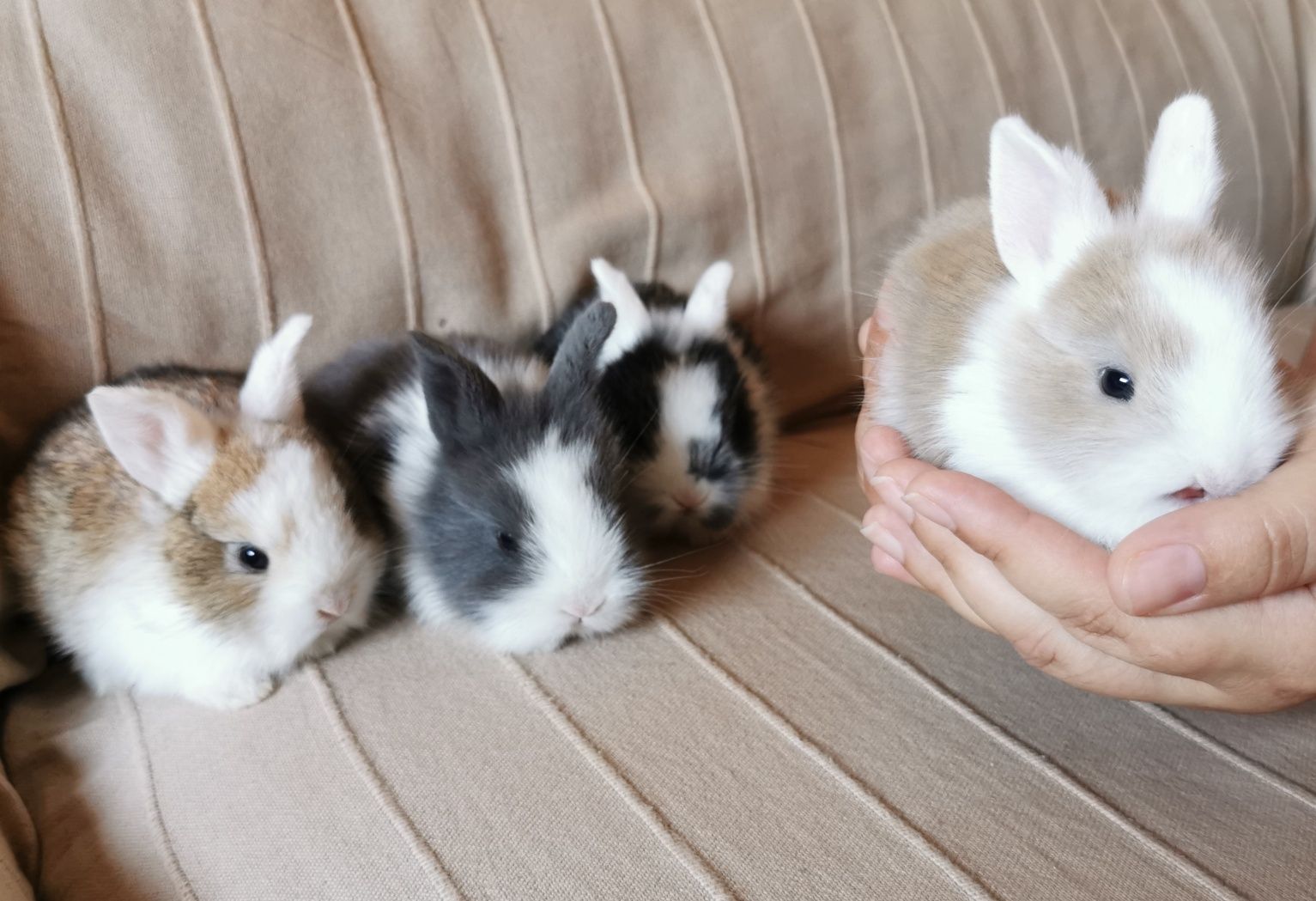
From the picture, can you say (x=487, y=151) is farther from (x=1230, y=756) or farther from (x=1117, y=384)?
(x=1230, y=756)

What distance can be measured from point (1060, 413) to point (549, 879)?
0.59 metres

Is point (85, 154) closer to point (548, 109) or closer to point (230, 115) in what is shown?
point (230, 115)

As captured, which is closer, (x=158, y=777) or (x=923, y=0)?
(x=158, y=777)

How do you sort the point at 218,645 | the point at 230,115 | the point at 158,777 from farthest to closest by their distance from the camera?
1. the point at 230,115
2. the point at 218,645
3. the point at 158,777


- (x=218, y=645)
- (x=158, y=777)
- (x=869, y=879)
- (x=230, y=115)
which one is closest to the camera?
(x=869, y=879)

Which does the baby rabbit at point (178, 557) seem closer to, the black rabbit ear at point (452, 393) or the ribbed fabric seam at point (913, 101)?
the black rabbit ear at point (452, 393)

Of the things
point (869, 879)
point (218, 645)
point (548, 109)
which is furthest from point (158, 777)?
point (548, 109)

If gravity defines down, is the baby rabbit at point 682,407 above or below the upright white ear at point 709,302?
below

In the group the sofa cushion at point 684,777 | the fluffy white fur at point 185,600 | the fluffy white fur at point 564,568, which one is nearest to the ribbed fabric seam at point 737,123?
the fluffy white fur at point 564,568

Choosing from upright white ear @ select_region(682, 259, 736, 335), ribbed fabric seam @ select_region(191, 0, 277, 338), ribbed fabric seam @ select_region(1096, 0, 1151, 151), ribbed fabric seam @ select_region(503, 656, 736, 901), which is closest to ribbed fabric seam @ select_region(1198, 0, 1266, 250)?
ribbed fabric seam @ select_region(1096, 0, 1151, 151)

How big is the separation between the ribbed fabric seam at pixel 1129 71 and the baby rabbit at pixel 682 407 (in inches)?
40.4

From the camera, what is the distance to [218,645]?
3.25ft

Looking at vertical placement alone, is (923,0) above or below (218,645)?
above

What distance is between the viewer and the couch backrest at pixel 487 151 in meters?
1.06
